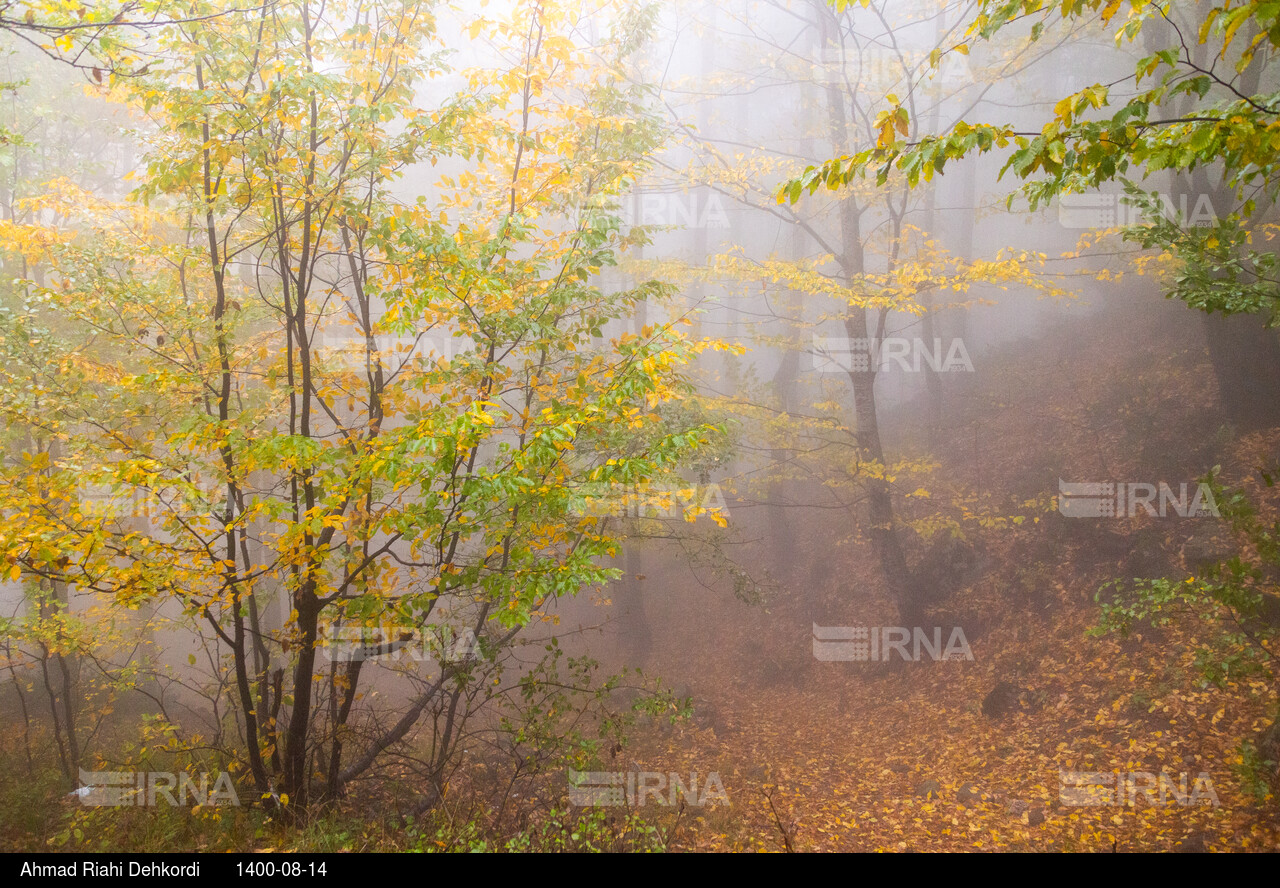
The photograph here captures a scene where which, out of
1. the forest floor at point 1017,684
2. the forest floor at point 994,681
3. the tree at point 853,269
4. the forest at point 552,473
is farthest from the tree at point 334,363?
the forest floor at point 1017,684

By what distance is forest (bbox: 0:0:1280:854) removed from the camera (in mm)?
4461

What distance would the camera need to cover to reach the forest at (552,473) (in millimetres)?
4461

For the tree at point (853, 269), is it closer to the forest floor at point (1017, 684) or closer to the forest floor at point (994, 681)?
the forest floor at point (994, 681)

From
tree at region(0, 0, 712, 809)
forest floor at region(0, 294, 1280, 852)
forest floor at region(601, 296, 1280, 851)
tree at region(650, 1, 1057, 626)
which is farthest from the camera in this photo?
tree at region(650, 1, 1057, 626)

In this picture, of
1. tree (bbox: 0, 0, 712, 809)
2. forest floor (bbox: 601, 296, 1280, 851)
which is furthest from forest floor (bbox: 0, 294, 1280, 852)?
tree (bbox: 0, 0, 712, 809)

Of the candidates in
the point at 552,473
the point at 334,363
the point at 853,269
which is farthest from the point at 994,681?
the point at 334,363

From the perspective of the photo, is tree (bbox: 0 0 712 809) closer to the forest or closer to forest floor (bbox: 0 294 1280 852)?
the forest

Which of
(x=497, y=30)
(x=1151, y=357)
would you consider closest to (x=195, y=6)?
(x=497, y=30)

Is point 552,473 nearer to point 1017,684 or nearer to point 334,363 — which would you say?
point 334,363

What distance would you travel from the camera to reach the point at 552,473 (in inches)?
198

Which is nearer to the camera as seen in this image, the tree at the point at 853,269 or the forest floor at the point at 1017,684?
the forest floor at the point at 1017,684

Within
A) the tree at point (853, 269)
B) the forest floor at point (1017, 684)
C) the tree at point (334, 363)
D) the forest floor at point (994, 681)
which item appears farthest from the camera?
the tree at point (853, 269)

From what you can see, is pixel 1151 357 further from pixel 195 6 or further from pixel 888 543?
pixel 195 6

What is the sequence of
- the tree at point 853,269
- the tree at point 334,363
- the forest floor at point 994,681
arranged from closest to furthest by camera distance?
the tree at point 334,363
the forest floor at point 994,681
the tree at point 853,269
